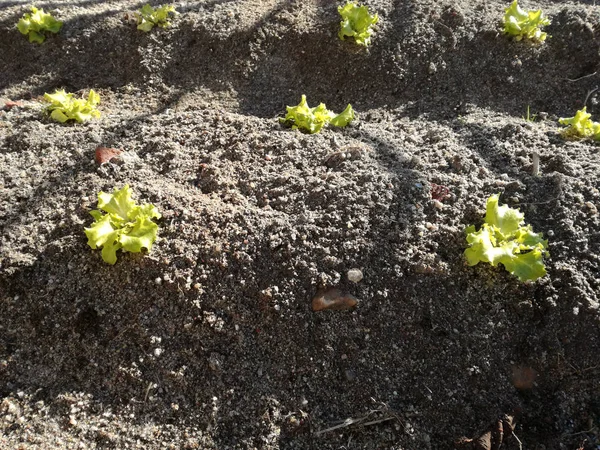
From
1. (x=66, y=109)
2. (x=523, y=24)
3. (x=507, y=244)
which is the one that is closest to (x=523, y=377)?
(x=507, y=244)

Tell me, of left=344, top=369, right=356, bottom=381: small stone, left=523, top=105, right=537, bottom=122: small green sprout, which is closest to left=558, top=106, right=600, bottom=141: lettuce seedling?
left=523, top=105, right=537, bottom=122: small green sprout

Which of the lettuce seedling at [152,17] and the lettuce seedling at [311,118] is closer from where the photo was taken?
the lettuce seedling at [311,118]

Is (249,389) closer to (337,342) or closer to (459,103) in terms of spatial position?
(337,342)

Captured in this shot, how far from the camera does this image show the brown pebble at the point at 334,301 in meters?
2.19

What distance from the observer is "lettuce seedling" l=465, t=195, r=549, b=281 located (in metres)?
2.13

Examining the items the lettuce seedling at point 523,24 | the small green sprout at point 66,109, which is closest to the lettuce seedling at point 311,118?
the small green sprout at point 66,109

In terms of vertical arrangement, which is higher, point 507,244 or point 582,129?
point 582,129

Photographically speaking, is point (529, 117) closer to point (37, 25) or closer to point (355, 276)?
point (355, 276)

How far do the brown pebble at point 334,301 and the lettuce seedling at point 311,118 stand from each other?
1100 millimetres

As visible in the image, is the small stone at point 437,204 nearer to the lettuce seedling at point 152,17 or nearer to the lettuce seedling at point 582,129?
the lettuce seedling at point 582,129

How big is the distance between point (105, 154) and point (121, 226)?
0.64 metres

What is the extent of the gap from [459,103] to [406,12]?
957 millimetres

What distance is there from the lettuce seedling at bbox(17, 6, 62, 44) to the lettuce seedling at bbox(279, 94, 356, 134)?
225 centimetres

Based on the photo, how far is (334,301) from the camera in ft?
7.18
